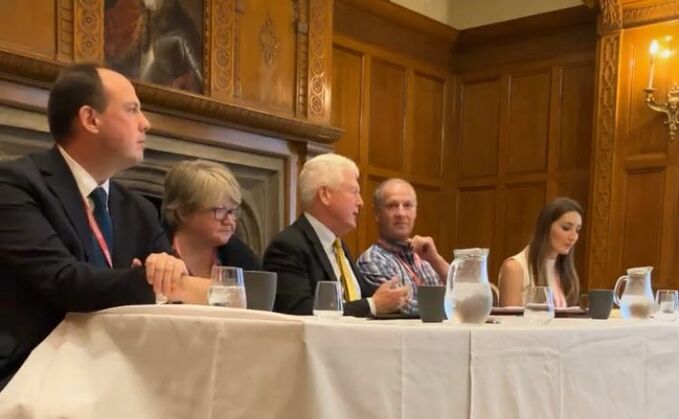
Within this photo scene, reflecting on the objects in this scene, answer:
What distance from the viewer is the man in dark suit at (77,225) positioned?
Answer: 4.64 feet

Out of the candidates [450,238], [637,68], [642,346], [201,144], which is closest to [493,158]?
[450,238]

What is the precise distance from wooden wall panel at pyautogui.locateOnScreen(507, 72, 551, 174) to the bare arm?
2816 mm

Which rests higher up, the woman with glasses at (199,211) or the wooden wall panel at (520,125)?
the wooden wall panel at (520,125)

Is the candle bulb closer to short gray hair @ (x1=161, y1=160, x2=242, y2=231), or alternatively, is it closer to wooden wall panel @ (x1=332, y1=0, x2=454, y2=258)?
wooden wall panel @ (x1=332, y1=0, x2=454, y2=258)

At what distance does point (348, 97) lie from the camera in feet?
17.7

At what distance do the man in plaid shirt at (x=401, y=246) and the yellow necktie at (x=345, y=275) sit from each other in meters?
0.43

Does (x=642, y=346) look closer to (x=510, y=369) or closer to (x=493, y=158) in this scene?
(x=510, y=369)

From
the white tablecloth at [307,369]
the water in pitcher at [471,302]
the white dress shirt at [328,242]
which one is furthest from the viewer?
the white dress shirt at [328,242]

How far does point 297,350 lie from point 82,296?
0.49 meters

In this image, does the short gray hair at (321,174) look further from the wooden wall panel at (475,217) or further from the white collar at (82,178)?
the wooden wall panel at (475,217)

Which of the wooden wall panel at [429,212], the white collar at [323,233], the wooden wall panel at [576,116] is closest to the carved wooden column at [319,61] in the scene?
the wooden wall panel at [429,212]

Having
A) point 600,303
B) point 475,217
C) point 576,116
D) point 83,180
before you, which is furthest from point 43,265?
point 475,217

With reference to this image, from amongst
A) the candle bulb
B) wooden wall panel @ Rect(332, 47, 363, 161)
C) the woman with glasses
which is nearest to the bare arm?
the woman with glasses

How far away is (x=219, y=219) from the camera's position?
222cm
